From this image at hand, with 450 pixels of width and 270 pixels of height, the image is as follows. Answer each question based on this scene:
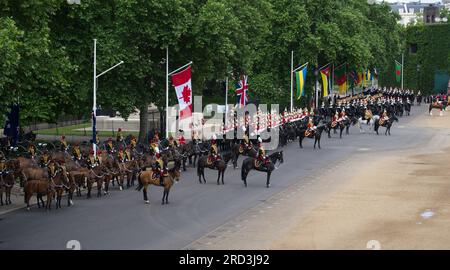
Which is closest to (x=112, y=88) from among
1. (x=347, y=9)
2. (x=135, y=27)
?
(x=135, y=27)

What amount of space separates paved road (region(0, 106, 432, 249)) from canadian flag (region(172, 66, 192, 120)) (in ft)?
20.1

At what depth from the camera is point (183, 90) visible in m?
50.8

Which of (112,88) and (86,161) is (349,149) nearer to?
(112,88)

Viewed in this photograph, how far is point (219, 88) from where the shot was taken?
3740 inches

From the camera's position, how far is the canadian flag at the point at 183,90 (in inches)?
1988

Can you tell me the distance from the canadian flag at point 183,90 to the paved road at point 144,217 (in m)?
6.14

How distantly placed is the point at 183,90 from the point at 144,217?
65.8ft

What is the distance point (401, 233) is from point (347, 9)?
55231 millimetres

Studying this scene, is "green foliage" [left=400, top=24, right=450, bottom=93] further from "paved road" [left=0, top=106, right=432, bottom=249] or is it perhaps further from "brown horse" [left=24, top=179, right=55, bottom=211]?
"brown horse" [left=24, top=179, right=55, bottom=211]

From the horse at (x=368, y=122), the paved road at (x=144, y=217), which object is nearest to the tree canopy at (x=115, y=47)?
the paved road at (x=144, y=217)

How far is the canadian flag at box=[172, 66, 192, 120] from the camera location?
5050cm

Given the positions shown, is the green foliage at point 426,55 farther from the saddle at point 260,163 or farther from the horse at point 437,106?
the saddle at point 260,163

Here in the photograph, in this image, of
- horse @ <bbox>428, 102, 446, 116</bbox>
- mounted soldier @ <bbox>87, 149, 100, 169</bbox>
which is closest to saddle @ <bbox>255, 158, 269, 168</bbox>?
mounted soldier @ <bbox>87, 149, 100, 169</bbox>

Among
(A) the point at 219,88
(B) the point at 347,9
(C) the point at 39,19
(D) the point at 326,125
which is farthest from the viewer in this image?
(A) the point at 219,88
